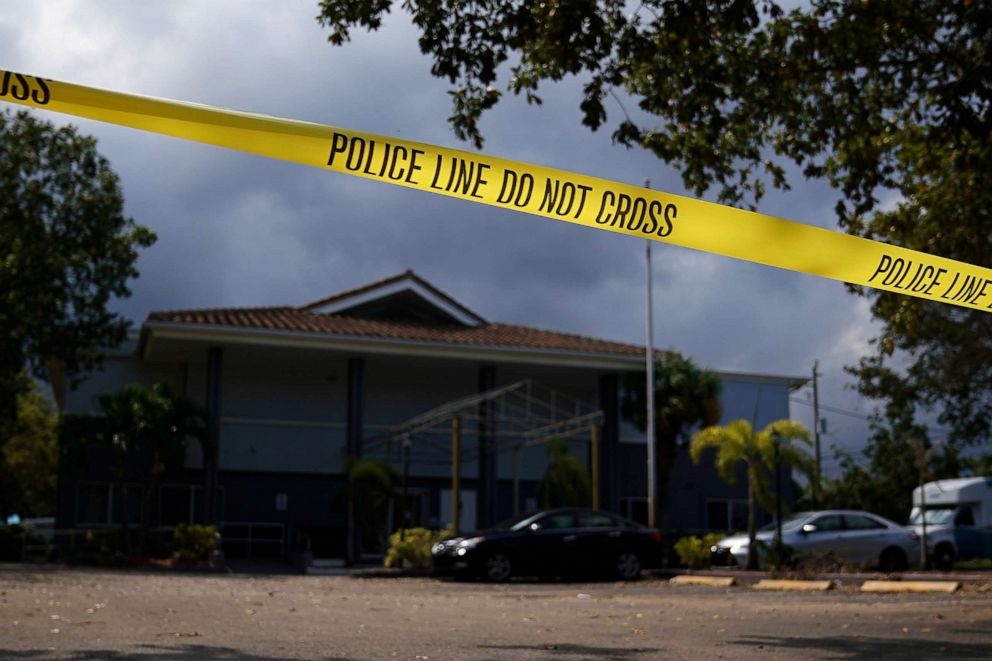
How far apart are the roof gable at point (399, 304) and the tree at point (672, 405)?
19.0ft

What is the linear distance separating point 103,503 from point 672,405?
16.2 metres

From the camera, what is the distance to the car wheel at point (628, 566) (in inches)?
864

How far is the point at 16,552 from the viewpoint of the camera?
29078 millimetres

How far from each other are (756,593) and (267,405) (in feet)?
67.0

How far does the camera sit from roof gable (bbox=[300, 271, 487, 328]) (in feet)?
115

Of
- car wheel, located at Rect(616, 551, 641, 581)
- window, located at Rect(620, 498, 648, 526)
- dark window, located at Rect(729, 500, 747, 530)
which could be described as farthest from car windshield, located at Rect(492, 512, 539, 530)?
dark window, located at Rect(729, 500, 747, 530)

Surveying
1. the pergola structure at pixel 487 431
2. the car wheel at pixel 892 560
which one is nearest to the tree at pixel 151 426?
the pergola structure at pixel 487 431

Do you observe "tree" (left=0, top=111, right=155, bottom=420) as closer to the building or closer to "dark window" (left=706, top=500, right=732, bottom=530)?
the building

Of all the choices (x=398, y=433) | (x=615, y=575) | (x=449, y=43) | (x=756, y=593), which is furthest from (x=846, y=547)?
(x=449, y=43)

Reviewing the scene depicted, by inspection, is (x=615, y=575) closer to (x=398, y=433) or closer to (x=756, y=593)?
(x=756, y=593)

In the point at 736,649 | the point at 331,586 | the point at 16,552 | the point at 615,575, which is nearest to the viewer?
the point at 736,649

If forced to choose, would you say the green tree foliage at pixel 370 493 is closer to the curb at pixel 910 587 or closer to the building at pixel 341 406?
the building at pixel 341 406

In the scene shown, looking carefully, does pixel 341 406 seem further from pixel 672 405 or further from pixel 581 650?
pixel 581 650

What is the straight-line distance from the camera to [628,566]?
22000 mm
